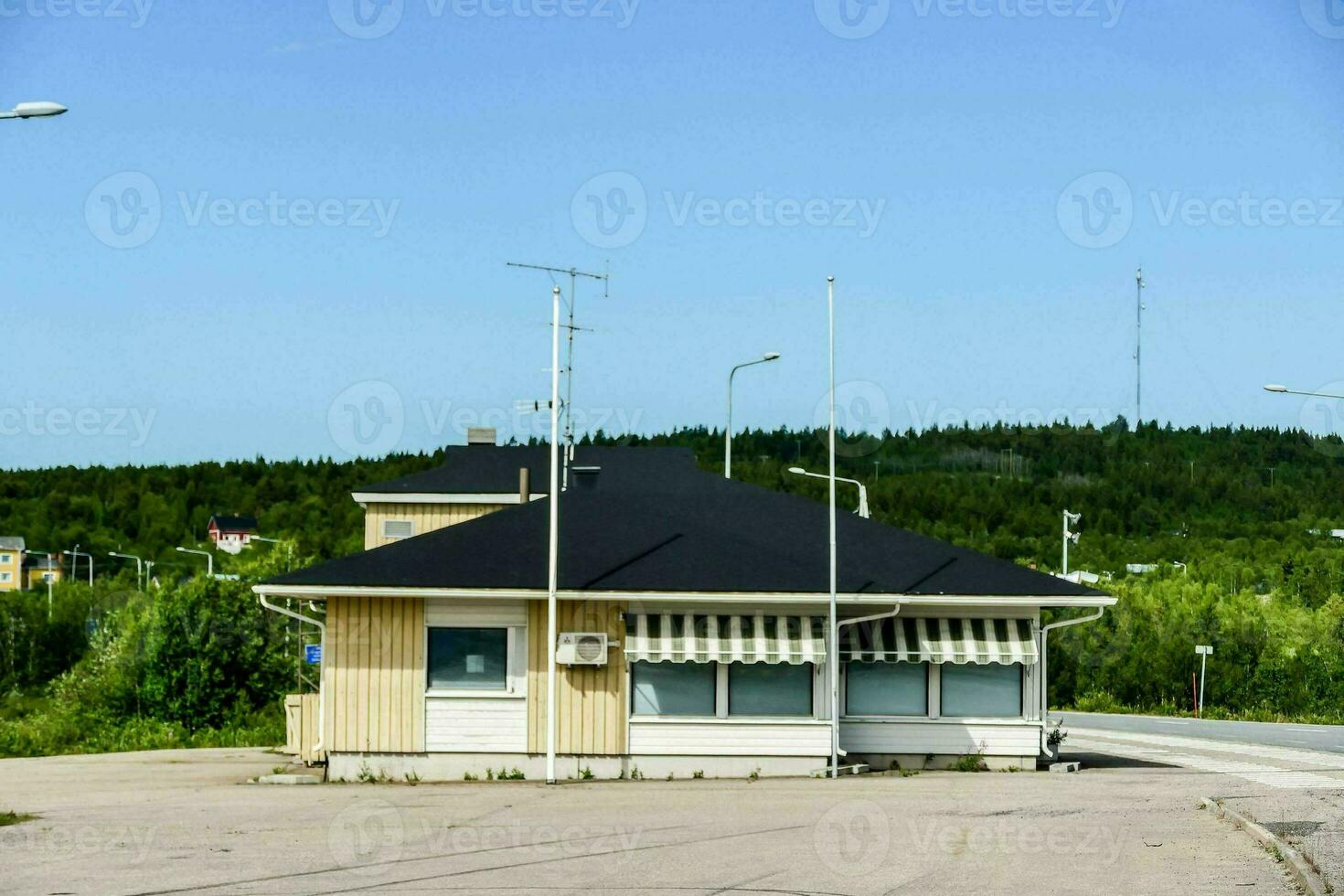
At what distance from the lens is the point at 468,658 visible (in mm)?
24719

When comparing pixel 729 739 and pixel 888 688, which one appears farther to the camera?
pixel 888 688

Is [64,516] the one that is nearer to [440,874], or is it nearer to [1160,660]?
[1160,660]

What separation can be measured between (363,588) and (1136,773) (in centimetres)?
1239

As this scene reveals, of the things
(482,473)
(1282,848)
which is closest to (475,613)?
(1282,848)

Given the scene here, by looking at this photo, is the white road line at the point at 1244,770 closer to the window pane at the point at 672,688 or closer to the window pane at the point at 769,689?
the window pane at the point at 769,689

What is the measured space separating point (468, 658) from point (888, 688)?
6.71 meters

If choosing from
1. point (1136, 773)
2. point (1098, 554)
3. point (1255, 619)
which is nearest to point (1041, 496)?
point (1098, 554)

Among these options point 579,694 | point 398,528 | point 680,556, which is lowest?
point 579,694

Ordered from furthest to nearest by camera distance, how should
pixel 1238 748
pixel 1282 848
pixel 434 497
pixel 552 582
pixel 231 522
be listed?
pixel 231 522 → pixel 434 497 → pixel 1238 748 → pixel 552 582 → pixel 1282 848

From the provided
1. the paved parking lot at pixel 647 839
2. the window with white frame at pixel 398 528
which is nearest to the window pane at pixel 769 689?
the paved parking lot at pixel 647 839

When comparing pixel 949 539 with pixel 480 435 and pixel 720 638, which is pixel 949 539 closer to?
pixel 480 435

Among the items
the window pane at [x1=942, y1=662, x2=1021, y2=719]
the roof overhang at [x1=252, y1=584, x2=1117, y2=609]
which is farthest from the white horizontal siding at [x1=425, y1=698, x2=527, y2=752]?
the window pane at [x1=942, y1=662, x2=1021, y2=719]

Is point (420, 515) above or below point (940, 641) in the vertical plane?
above

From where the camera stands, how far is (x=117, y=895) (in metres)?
12.6
